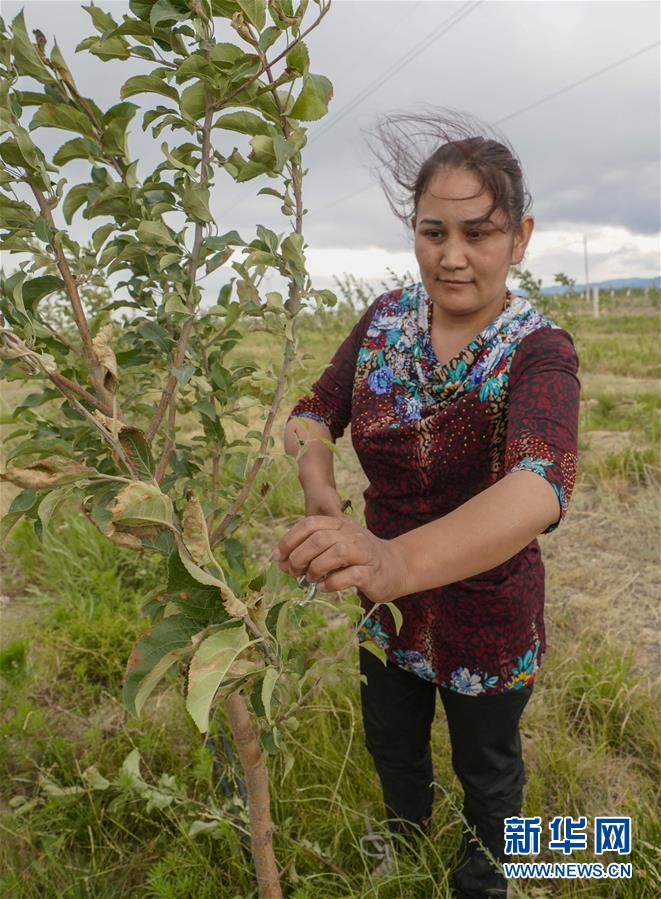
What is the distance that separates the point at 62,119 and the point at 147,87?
0.12m

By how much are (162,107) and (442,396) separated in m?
0.75

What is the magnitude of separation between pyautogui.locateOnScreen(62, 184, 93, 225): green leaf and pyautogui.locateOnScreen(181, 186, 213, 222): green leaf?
14 centimetres


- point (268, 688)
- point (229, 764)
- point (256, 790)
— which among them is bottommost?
point (229, 764)

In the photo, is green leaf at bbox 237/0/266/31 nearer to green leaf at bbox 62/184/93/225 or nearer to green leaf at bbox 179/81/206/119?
green leaf at bbox 179/81/206/119

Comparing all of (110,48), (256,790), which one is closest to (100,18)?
(110,48)

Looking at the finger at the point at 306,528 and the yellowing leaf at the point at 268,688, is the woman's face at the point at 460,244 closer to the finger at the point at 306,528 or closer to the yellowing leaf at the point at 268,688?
the finger at the point at 306,528

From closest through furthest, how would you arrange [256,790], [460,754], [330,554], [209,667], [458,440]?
1. [209,667]
2. [330,554]
3. [256,790]
4. [458,440]
5. [460,754]

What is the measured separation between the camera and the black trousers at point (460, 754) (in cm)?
150

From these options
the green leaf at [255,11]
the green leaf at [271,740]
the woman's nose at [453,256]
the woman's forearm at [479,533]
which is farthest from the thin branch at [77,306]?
the woman's nose at [453,256]

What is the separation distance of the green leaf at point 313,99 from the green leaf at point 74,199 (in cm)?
31

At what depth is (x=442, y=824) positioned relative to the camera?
183cm

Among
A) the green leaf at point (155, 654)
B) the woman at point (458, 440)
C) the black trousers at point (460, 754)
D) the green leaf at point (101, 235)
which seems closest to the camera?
the green leaf at point (155, 654)

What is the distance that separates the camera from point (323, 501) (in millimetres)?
1291

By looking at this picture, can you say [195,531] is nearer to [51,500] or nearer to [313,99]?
→ [51,500]
